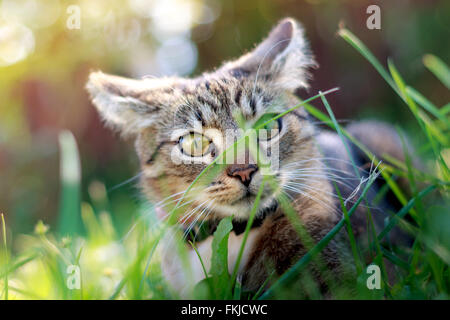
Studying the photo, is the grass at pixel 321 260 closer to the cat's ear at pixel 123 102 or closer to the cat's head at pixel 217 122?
the cat's head at pixel 217 122

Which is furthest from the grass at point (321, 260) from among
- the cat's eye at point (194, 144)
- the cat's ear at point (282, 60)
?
the cat's ear at point (282, 60)

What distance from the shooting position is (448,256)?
0.73 m

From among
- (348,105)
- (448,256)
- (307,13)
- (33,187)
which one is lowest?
(448,256)

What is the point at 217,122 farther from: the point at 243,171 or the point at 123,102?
the point at 123,102

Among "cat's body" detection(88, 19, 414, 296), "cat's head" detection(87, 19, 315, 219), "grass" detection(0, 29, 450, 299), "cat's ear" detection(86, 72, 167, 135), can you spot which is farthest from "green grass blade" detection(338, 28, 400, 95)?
"cat's ear" detection(86, 72, 167, 135)

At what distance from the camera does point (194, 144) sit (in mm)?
1178

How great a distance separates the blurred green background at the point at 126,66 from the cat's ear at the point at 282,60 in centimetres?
47

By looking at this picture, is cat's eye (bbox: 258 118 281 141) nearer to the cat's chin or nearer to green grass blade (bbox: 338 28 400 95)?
the cat's chin

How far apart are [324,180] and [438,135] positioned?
37 centimetres

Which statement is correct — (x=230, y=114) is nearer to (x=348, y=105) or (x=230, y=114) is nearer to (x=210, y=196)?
(x=210, y=196)

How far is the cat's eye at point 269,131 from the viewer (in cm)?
112

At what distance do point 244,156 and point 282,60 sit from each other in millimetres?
496

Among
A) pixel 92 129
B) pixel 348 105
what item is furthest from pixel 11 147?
pixel 348 105

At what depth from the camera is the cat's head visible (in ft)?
3.49
